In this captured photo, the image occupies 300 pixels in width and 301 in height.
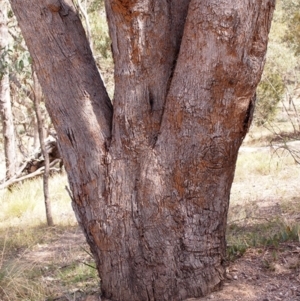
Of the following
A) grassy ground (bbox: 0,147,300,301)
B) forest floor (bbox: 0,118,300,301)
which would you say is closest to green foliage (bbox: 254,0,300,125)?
grassy ground (bbox: 0,147,300,301)

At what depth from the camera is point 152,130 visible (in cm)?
295

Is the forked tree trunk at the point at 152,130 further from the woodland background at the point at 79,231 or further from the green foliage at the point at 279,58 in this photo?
the green foliage at the point at 279,58

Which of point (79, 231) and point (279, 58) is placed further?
point (279, 58)

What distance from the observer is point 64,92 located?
303 cm

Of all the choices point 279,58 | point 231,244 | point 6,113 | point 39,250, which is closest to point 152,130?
point 231,244

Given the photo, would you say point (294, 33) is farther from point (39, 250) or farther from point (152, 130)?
point (152, 130)

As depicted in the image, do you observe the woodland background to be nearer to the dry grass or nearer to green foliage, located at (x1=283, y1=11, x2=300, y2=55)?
the dry grass

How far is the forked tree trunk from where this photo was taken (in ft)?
9.04

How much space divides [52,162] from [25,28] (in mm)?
9001

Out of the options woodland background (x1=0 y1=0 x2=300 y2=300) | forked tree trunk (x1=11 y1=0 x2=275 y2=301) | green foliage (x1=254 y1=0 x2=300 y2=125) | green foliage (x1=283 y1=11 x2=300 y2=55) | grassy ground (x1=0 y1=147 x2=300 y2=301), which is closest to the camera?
forked tree trunk (x1=11 y1=0 x2=275 y2=301)

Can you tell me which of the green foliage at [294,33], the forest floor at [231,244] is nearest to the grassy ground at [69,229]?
the forest floor at [231,244]

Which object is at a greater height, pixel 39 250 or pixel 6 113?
pixel 6 113

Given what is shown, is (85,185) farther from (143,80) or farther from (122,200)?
(143,80)

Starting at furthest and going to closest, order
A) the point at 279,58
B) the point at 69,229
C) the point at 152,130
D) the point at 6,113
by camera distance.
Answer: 1. the point at 279,58
2. the point at 6,113
3. the point at 69,229
4. the point at 152,130
